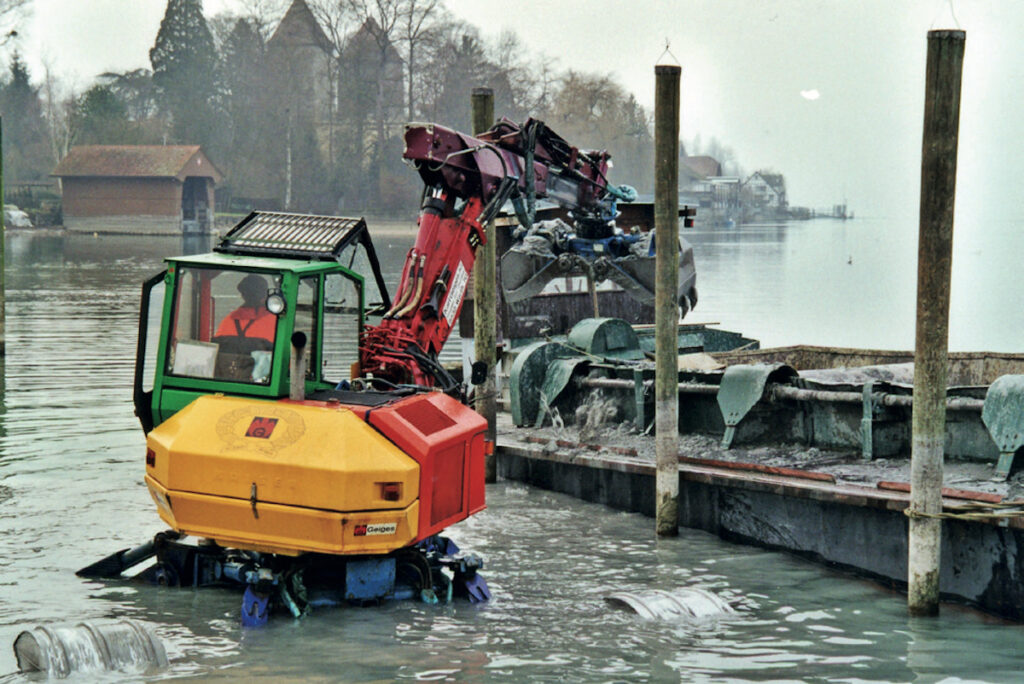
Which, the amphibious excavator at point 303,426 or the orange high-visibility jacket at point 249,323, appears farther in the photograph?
the orange high-visibility jacket at point 249,323

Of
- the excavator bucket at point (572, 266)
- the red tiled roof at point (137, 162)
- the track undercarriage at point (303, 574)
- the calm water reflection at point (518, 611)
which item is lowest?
the calm water reflection at point (518, 611)

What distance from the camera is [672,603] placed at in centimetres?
1086

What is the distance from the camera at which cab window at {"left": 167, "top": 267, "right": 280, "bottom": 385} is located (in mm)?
10156

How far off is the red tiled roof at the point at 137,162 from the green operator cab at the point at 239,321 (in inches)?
2829

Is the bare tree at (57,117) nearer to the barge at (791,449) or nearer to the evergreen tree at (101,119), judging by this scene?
the evergreen tree at (101,119)

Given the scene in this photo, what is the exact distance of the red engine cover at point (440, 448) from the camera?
9.71 m

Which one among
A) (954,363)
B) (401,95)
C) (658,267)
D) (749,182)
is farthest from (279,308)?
(749,182)

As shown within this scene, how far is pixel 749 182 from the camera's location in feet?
548

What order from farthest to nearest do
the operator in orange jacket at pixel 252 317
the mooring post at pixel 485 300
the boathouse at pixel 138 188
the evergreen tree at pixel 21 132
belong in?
the evergreen tree at pixel 21 132 → the boathouse at pixel 138 188 → the mooring post at pixel 485 300 → the operator in orange jacket at pixel 252 317

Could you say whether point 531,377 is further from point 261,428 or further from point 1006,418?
point 261,428

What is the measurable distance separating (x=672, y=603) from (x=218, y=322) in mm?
4122

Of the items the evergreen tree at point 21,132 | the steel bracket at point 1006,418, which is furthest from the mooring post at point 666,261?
the evergreen tree at point 21,132

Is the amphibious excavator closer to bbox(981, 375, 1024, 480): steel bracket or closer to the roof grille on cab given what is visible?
the roof grille on cab

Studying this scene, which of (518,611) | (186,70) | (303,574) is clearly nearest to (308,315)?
(303,574)
